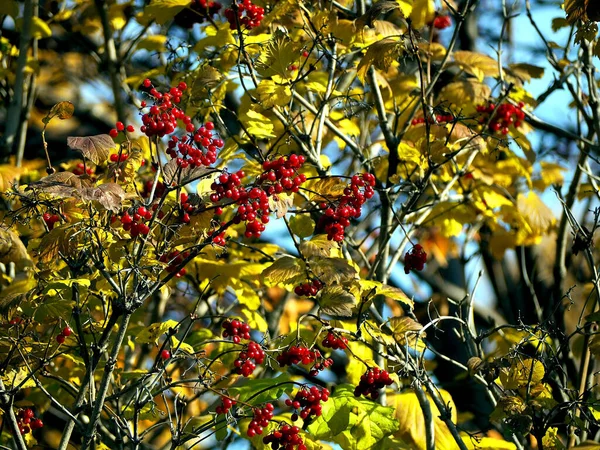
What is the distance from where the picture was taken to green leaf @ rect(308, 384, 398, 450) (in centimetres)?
340

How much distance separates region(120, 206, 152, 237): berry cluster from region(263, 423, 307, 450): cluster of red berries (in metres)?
0.92

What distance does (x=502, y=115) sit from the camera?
477 cm

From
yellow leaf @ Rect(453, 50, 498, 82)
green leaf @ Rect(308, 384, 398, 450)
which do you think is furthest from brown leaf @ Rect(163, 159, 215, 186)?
yellow leaf @ Rect(453, 50, 498, 82)

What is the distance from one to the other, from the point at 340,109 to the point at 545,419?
2.79 meters

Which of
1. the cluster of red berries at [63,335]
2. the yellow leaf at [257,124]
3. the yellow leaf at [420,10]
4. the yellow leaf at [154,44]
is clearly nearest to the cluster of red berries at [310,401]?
the cluster of red berries at [63,335]

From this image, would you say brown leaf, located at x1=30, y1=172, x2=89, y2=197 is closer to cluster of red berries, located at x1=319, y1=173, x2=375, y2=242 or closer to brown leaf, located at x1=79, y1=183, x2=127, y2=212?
brown leaf, located at x1=79, y1=183, x2=127, y2=212

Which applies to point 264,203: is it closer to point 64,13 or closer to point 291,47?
point 291,47

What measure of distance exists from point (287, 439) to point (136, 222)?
1002 millimetres

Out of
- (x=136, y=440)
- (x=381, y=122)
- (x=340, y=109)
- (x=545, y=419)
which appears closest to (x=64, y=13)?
(x=340, y=109)

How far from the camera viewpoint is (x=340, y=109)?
17.2 ft

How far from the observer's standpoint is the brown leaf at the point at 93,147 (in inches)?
111

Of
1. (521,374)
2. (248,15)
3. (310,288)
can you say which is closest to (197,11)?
(248,15)

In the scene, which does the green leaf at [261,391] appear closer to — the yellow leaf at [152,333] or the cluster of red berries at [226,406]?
the cluster of red berries at [226,406]

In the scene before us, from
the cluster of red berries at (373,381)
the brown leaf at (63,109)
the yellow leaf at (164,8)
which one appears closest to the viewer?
the brown leaf at (63,109)
